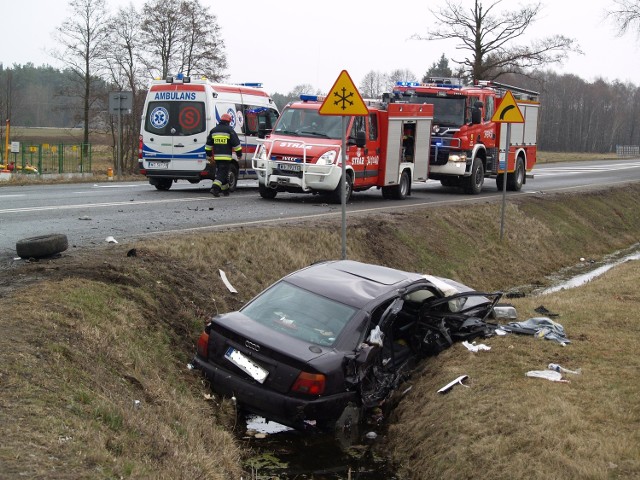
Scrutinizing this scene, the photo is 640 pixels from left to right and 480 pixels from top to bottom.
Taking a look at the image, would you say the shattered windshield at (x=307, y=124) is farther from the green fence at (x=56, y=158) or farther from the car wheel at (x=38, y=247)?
the green fence at (x=56, y=158)

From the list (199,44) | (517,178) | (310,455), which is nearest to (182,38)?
(199,44)

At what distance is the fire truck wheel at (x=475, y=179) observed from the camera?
23.7m

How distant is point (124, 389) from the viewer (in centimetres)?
668

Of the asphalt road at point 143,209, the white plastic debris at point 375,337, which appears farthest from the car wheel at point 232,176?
the white plastic debris at point 375,337

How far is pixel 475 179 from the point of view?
78.6 feet

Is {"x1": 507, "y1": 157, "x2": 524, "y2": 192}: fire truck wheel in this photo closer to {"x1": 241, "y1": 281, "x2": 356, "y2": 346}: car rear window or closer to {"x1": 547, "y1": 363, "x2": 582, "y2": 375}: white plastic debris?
{"x1": 547, "y1": 363, "x2": 582, "y2": 375}: white plastic debris

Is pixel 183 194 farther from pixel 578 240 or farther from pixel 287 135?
pixel 578 240

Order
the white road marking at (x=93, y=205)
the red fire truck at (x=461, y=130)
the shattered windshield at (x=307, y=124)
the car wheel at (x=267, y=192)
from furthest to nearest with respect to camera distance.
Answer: the red fire truck at (x=461, y=130)
the car wheel at (x=267, y=192)
the shattered windshield at (x=307, y=124)
the white road marking at (x=93, y=205)

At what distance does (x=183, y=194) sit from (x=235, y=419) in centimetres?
1224

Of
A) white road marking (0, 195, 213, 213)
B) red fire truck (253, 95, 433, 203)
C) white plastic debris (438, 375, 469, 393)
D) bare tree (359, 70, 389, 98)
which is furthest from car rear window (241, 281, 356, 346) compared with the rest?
bare tree (359, 70, 389, 98)

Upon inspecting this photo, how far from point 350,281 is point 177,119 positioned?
12604 millimetres

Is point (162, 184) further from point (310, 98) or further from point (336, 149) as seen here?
point (336, 149)

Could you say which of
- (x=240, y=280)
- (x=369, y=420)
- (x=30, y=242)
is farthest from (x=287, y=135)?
(x=369, y=420)

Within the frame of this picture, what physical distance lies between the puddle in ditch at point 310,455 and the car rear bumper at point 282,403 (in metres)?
0.34
